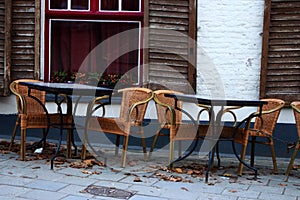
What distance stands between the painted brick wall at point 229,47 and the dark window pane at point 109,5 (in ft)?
4.02

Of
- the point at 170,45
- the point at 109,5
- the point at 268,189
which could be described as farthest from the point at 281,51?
the point at 109,5

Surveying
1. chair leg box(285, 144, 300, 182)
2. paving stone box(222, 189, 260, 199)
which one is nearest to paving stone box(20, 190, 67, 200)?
paving stone box(222, 189, 260, 199)

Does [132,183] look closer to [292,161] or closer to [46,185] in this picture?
[46,185]

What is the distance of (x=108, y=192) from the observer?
14.4 ft

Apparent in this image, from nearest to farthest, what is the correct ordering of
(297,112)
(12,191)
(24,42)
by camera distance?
(12,191), (297,112), (24,42)

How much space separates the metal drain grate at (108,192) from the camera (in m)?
4.30

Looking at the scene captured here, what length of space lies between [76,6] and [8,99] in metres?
1.64

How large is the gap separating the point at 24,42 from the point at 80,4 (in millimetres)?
963

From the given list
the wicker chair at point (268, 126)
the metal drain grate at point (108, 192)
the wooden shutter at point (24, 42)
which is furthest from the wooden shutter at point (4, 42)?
the wicker chair at point (268, 126)

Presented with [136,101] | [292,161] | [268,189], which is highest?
[136,101]

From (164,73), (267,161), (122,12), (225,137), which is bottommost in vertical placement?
(267,161)

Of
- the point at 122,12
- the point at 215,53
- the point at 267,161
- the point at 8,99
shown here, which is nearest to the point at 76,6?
the point at 122,12

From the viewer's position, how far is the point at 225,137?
17.9 ft

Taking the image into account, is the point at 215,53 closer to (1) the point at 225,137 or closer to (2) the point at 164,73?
(2) the point at 164,73
